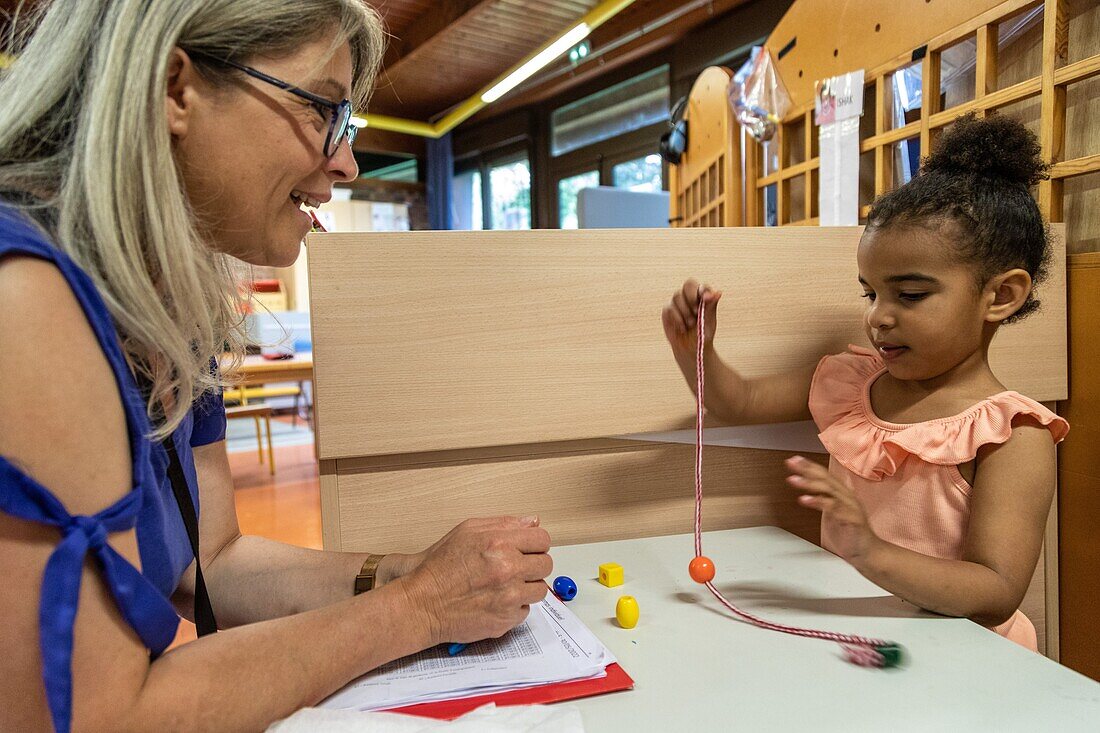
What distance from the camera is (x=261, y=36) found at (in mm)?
660

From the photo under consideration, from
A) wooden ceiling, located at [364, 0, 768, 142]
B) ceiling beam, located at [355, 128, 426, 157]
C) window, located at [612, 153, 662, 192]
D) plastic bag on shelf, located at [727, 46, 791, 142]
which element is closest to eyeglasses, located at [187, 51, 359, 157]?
plastic bag on shelf, located at [727, 46, 791, 142]

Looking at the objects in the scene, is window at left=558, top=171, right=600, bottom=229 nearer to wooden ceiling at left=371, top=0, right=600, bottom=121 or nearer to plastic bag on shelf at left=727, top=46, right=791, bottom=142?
wooden ceiling at left=371, top=0, right=600, bottom=121

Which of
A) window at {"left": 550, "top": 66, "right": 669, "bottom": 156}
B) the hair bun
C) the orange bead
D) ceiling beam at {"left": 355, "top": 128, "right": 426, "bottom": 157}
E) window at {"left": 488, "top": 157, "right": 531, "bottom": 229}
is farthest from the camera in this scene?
ceiling beam at {"left": 355, "top": 128, "right": 426, "bottom": 157}

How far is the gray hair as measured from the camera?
565mm

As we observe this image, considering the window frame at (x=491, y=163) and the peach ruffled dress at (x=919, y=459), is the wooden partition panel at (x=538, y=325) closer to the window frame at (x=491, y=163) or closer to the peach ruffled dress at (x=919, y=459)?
the peach ruffled dress at (x=919, y=459)

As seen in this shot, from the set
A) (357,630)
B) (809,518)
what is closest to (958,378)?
(809,518)

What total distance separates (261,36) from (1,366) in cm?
37

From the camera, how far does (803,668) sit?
67 centimetres

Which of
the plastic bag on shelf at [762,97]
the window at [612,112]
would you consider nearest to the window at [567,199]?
the window at [612,112]

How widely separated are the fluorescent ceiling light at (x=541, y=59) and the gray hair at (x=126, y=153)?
4828 mm

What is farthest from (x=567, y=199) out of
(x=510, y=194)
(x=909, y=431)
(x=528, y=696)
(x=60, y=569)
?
(x=60, y=569)

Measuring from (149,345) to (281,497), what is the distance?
3359 millimetres

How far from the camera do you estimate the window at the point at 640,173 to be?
6153mm

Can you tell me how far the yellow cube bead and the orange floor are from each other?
5.59ft
